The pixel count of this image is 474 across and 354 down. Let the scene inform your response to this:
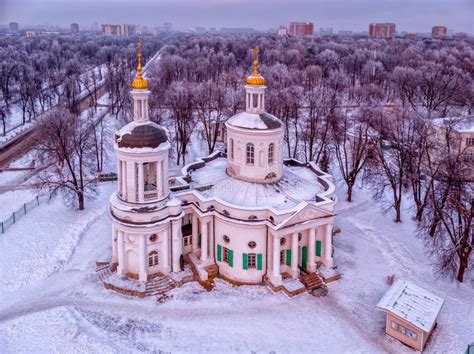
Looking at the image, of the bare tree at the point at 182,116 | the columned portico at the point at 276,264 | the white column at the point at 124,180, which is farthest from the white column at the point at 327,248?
the bare tree at the point at 182,116

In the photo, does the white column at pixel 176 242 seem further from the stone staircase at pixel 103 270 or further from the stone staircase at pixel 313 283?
the stone staircase at pixel 313 283

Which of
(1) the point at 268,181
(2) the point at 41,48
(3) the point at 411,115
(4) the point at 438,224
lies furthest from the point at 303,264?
(2) the point at 41,48

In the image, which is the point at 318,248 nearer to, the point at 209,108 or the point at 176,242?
the point at 176,242

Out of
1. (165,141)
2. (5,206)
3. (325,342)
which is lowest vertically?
(325,342)

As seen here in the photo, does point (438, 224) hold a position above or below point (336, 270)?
above

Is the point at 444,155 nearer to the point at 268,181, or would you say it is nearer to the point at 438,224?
the point at 438,224

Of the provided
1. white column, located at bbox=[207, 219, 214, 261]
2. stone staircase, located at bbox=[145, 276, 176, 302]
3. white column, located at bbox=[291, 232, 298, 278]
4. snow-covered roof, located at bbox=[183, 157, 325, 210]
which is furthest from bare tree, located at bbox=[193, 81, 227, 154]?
stone staircase, located at bbox=[145, 276, 176, 302]

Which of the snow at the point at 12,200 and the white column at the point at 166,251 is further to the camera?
the snow at the point at 12,200
